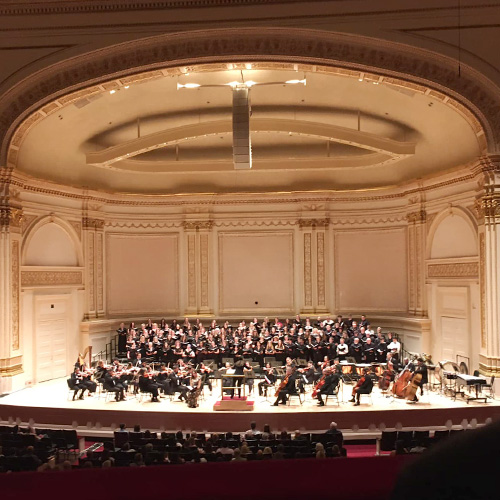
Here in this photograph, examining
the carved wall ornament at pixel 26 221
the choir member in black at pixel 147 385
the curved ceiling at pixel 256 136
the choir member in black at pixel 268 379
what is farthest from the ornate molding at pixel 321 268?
the carved wall ornament at pixel 26 221

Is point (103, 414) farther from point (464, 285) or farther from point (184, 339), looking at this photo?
point (464, 285)

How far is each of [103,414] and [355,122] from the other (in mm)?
11104

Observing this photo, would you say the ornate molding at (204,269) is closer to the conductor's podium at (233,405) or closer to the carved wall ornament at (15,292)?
the carved wall ornament at (15,292)

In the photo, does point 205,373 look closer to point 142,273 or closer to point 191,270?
point 191,270

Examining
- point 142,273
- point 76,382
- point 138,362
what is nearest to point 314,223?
point 142,273

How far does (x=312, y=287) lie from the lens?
1961cm

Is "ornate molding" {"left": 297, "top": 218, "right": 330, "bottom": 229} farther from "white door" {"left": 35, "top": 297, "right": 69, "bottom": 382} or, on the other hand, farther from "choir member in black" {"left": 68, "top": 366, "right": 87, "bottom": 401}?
"choir member in black" {"left": 68, "top": 366, "right": 87, "bottom": 401}

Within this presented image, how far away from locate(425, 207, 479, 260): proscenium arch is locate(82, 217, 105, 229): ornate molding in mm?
10554

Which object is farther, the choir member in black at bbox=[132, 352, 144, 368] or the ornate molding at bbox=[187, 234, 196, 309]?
the ornate molding at bbox=[187, 234, 196, 309]

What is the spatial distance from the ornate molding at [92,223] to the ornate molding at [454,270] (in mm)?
10652

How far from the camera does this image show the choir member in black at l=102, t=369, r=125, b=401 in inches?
A: 497

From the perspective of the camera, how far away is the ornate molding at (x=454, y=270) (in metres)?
14.8

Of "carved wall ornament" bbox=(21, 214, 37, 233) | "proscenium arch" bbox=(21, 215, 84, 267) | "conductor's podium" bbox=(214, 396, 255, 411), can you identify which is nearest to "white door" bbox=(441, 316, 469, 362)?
"conductor's podium" bbox=(214, 396, 255, 411)

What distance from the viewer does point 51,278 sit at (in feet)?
53.9
